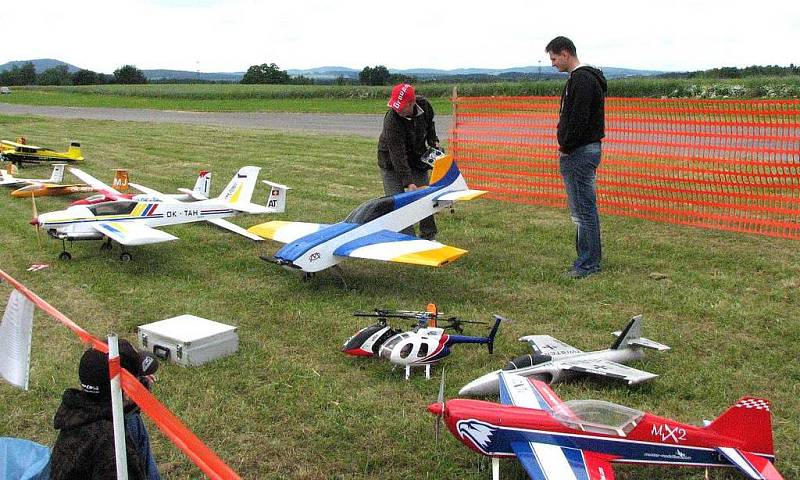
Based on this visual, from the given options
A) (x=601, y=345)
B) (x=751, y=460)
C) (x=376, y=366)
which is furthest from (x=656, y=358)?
(x=376, y=366)

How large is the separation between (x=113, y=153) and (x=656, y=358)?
18900 millimetres

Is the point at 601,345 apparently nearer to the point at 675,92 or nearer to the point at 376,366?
the point at 376,366

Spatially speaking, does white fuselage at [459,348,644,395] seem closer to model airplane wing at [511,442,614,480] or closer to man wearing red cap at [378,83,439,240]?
model airplane wing at [511,442,614,480]

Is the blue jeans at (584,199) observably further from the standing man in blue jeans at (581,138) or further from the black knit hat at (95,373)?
the black knit hat at (95,373)

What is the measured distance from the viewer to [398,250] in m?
7.19

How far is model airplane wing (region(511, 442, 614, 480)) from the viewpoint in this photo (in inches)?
138

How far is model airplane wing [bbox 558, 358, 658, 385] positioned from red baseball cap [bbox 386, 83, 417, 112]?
4475 millimetres

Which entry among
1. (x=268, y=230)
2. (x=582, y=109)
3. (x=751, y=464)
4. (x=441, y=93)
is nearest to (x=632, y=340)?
(x=751, y=464)

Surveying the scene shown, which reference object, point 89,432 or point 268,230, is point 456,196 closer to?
point 268,230

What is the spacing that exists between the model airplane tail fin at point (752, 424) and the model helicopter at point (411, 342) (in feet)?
7.03

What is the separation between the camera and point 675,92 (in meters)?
35.1

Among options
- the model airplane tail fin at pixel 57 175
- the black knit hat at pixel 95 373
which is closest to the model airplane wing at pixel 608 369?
the black knit hat at pixel 95 373

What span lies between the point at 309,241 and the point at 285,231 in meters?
1.03

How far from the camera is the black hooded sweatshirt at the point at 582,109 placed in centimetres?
713
